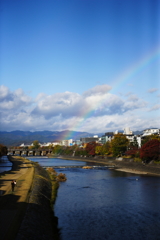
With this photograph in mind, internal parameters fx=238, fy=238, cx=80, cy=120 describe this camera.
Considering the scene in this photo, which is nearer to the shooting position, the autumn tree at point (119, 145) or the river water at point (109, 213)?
the river water at point (109, 213)

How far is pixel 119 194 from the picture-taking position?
2625 cm

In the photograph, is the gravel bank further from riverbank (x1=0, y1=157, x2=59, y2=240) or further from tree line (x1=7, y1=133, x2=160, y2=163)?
tree line (x1=7, y1=133, x2=160, y2=163)

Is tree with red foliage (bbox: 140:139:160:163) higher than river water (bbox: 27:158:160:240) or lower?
higher

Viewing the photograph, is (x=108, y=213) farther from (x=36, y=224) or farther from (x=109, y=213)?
(x=36, y=224)

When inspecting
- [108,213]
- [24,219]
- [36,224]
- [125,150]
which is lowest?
[108,213]

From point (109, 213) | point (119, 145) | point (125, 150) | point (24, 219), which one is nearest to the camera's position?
point (24, 219)

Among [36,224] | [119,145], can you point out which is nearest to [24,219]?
[36,224]

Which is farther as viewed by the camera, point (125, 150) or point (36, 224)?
point (125, 150)

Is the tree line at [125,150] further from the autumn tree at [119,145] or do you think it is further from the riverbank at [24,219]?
the riverbank at [24,219]

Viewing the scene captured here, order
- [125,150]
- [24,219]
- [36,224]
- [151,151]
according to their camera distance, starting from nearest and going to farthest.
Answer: [24,219] → [36,224] → [151,151] → [125,150]

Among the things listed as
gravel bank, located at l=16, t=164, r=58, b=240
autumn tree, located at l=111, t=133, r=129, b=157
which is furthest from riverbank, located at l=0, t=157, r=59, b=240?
autumn tree, located at l=111, t=133, r=129, b=157

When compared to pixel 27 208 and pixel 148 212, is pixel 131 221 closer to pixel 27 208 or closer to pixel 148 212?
pixel 148 212

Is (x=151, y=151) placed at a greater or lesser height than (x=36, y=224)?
greater

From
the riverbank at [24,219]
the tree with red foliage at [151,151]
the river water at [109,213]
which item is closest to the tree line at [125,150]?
the tree with red foliage at [151,151]
